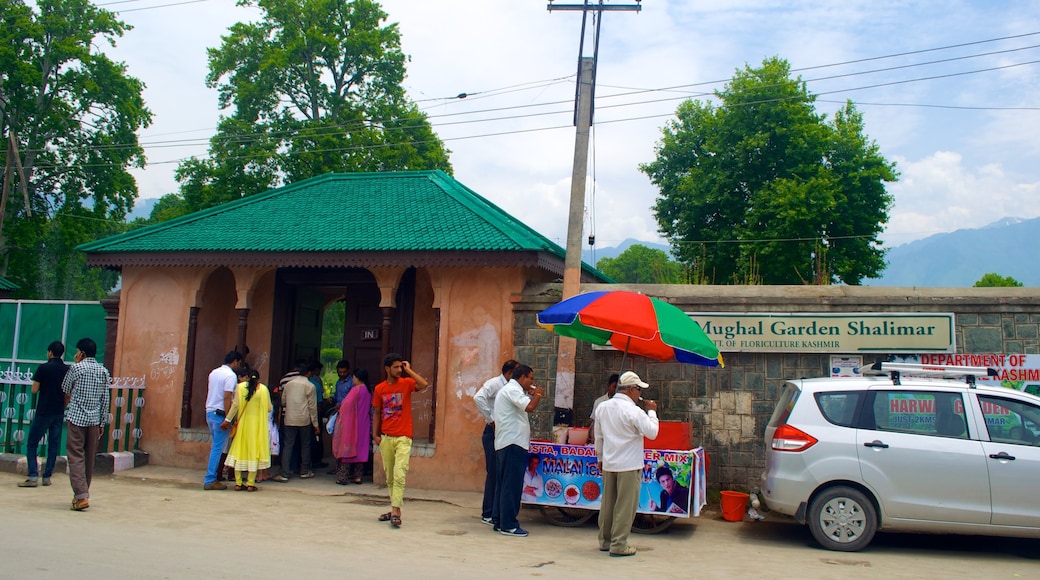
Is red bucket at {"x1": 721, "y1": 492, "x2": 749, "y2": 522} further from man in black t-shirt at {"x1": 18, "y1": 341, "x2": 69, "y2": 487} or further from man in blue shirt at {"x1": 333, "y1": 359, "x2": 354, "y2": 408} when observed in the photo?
man in black t-shirt at {"x1": 18, "y1": 341, "x2": 69, "y2": 487}

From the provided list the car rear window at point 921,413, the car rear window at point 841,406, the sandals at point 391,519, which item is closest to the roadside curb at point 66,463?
the sandals at point 391,519

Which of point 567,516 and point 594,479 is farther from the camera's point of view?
point 567,516

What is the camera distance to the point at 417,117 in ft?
98.7

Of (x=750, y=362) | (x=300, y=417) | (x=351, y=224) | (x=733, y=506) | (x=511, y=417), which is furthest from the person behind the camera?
(x=351, y=224)

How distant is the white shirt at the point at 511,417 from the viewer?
782 cm

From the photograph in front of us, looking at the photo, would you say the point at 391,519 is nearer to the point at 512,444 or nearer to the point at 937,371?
the point at 512,444

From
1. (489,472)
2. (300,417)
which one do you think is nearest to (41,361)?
(300,417)

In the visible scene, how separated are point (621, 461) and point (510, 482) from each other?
1.35 m

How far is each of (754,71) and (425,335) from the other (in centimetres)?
2495

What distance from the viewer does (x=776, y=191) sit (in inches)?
1078

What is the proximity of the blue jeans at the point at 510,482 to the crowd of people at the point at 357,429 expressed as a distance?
10 mm

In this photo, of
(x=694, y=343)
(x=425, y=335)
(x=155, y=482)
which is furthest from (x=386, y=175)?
(x=694, y=343)

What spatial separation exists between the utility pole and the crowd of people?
27.0 inches

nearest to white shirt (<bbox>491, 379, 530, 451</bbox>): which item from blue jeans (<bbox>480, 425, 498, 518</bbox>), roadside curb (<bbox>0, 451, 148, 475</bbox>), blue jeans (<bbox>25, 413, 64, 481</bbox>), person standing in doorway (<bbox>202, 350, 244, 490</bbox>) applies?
blue jeans (<bbox>480, 425, 498, 518</bbox>)
